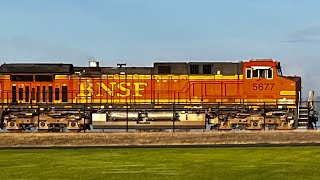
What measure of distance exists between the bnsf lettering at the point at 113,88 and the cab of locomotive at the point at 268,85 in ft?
17.5

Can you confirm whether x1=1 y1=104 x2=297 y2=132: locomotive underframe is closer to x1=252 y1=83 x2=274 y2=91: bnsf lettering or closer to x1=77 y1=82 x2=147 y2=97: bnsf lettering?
x1=77 y1=82 x2=147 y2=97: bnsf lettering

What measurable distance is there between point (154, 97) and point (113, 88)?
2.16m

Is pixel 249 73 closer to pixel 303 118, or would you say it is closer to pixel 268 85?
pixel 268 85

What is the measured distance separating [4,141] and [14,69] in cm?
597

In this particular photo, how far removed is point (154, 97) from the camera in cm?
2730

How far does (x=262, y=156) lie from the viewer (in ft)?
54.5

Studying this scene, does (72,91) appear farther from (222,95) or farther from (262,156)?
(262,156)

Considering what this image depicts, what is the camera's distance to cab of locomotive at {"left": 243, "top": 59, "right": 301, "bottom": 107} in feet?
88.7

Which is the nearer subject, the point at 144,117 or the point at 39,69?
the point at 144,117

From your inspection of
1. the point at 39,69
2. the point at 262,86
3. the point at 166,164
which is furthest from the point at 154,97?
the point at 166,164

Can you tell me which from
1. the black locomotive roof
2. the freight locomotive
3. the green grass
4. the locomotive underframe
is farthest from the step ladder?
the black locomotive roof

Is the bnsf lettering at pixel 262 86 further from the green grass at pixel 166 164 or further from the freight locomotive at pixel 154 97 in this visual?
the green grass at pixel 166 164

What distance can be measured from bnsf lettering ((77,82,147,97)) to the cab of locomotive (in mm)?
5321

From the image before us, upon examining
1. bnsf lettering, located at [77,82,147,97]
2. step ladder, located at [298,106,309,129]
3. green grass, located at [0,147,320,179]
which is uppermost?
bnsf lettering, located at [77,82,147,97]
